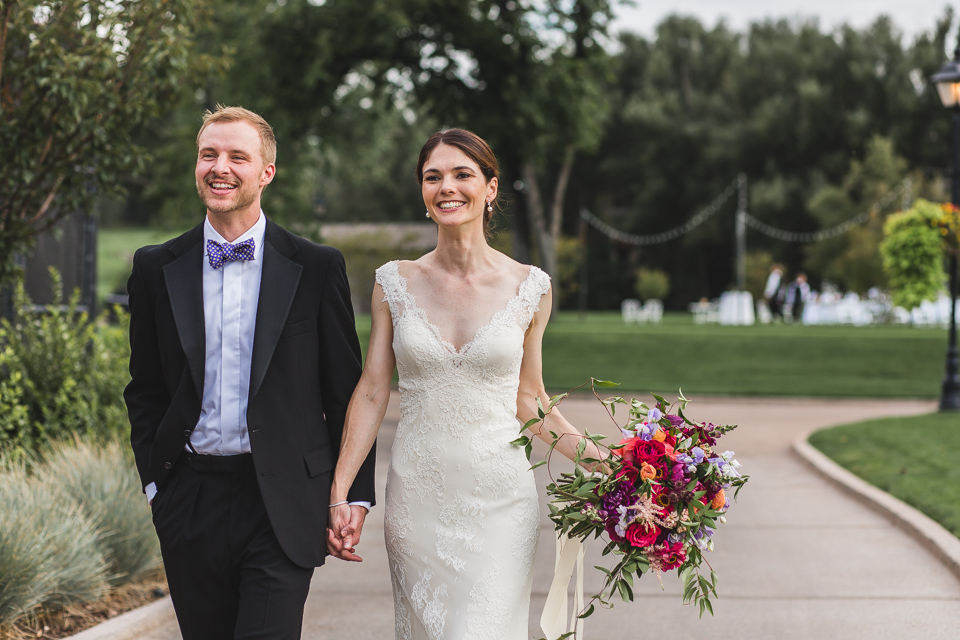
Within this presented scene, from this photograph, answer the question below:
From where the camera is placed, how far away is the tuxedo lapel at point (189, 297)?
306 cm

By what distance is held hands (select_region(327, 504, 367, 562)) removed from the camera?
130 inches

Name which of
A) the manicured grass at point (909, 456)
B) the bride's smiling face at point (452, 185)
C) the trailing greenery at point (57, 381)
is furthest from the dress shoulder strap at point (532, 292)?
the manicured grass at point (909, 456)

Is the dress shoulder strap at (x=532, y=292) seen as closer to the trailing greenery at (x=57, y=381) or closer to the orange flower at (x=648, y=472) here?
the orange flower at (x=648, y=472)

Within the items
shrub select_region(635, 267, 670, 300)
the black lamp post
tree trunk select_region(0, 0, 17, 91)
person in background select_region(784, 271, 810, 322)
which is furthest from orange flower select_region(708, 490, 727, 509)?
shrub select_region(635, 267, 670, 300)

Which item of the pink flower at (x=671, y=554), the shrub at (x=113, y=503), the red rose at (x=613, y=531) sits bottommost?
the shrub at (x=113, y=503)

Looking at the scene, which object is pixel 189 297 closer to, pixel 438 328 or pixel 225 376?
pixel 225 376

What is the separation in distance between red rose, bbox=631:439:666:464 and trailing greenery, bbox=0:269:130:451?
5280mm

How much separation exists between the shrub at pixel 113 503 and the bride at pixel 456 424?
286 cm

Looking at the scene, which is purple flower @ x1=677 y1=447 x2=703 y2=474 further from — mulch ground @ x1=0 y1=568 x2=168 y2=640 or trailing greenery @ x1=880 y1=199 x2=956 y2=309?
trailing greenery @ x1=880 y1=199 x2=956 y2=309

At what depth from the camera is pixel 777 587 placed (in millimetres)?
6410

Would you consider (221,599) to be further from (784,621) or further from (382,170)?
(382,170)

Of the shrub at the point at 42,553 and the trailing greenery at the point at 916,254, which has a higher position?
the trailing greenery at the point at 916,254

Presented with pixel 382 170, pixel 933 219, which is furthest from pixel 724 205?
pixel 933 219

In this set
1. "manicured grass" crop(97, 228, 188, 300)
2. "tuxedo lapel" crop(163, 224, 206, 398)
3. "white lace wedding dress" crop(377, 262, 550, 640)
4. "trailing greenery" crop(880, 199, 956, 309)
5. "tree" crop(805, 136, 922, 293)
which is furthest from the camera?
"tree" crop(805, 136, 922, 293)
